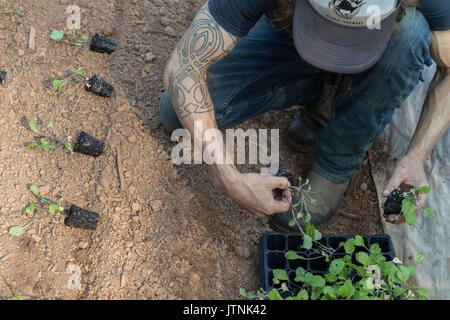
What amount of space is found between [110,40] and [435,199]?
5.52 ft

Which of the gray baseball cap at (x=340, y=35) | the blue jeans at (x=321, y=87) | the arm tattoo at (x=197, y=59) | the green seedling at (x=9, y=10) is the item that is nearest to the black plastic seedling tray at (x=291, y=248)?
the blue jeans at (x=321, y=87)

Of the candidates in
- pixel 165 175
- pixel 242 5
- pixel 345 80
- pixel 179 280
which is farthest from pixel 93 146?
pixel 345 80

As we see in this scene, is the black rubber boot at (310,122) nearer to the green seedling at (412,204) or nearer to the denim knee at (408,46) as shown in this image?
the denim knee at (408,46)

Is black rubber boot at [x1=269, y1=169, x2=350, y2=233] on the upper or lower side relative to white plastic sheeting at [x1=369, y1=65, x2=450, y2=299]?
lower

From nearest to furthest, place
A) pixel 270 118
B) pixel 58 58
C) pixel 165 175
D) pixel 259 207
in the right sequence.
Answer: pixel 259 207 < pixel 165 175 < pixel 58 58 < pixel 270 118

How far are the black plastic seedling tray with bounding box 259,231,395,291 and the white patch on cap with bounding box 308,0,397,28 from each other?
0.86m

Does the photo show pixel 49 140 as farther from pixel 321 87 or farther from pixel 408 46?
pixel 408 46

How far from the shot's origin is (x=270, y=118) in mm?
2648

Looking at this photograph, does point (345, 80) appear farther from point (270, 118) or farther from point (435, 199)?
point (435, 199)

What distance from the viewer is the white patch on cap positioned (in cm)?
159

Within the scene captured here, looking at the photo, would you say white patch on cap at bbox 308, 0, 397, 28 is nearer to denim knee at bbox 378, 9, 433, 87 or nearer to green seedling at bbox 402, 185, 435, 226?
denim knee at bbox 378, 9, 433, 87

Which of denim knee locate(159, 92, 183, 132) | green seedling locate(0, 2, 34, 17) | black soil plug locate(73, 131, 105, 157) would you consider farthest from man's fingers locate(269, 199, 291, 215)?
green seedling locate(0, 2, 34, 17)

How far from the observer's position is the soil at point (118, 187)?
1896 millimetres

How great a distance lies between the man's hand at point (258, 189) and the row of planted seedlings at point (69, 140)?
22.3 inches
